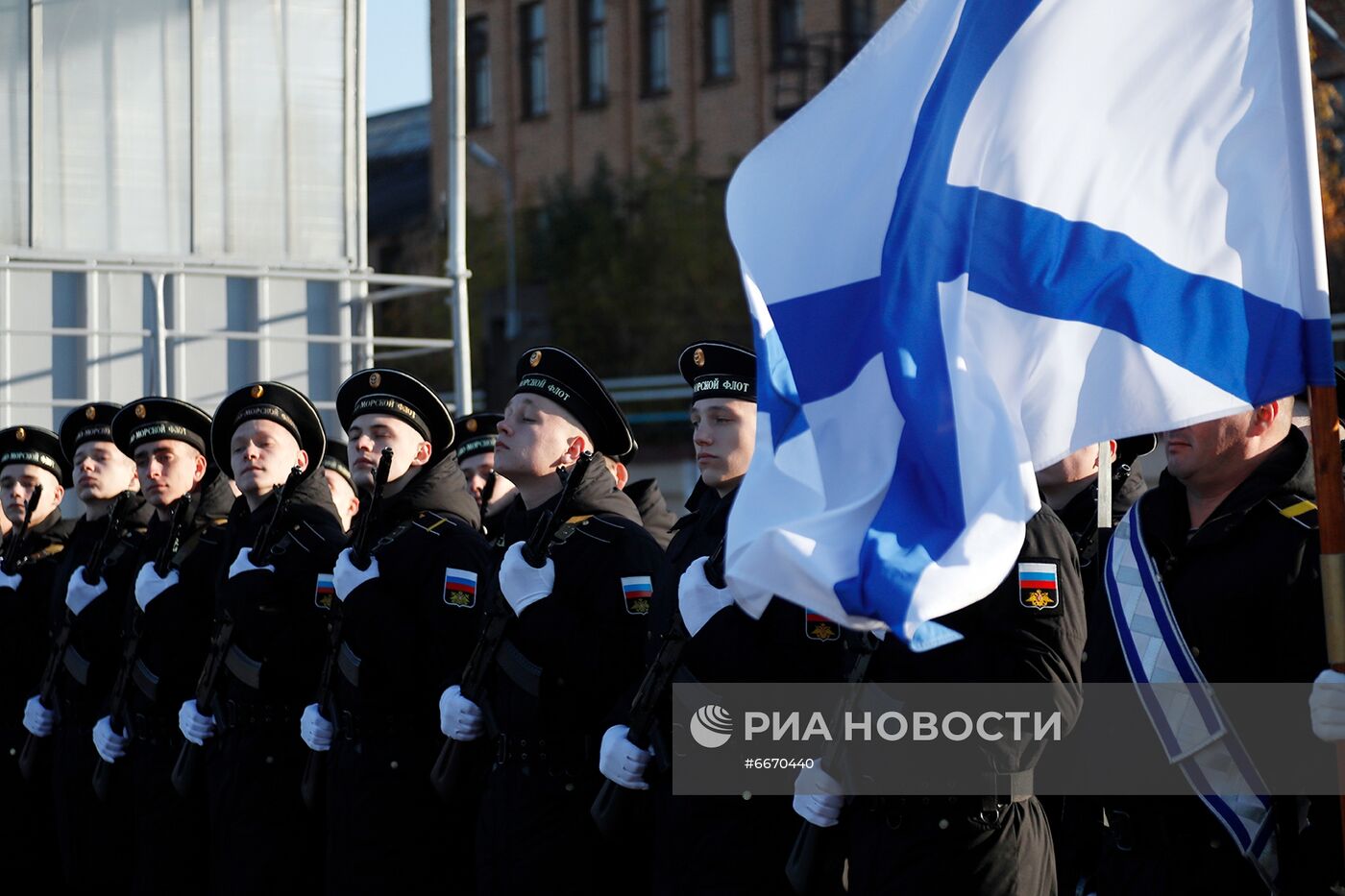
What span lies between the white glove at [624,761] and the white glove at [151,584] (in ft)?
9.54

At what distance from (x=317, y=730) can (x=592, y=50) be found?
103ft

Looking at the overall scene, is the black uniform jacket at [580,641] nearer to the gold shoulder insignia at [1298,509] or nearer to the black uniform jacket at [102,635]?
the gold shoulder insignia at [1298,509]

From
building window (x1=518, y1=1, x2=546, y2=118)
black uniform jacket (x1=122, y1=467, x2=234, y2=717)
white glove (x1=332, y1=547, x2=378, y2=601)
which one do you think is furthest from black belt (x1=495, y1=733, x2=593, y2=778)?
building window (x1=518, y1=1, x2=546, y2=118)

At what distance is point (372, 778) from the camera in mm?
6402

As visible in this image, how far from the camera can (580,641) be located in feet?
Answer: 19.2

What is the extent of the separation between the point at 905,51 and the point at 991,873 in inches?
74.6

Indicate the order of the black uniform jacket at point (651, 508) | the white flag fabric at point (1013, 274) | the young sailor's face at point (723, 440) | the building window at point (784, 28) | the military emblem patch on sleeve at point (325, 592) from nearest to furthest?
the white flag fabric at point (1013, 274) → the young sailor's face at point (723, 440) → the black uniform jacket at point (651, 508) → the military emblem patch on sleeve at point (325, 592) → the building window at point (784, 28)

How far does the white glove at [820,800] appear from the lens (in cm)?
470

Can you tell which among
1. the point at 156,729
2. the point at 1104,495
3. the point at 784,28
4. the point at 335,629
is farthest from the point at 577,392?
the point at 784,28

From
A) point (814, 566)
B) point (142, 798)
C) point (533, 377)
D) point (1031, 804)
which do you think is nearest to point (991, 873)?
point (1031, 804)

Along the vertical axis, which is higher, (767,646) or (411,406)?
(411,406)

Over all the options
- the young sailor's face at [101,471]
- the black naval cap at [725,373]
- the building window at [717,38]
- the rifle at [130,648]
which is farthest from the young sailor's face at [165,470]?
the building window at [717,38]

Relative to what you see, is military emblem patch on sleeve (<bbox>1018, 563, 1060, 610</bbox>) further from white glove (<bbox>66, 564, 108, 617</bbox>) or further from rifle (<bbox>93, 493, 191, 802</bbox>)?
white glove (<bbox>66, 564, 108, 617</bbox>)

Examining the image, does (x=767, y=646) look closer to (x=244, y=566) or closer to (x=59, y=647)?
(x=244, y=566)
